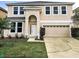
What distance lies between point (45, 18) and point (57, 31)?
2.39 meters

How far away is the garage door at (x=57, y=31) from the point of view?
21891 mm

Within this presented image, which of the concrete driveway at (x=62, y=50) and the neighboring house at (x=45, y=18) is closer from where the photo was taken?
the concrete driveway at (x=62, y=50)

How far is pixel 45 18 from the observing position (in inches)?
879

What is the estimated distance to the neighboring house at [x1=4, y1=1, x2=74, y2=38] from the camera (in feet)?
71.4

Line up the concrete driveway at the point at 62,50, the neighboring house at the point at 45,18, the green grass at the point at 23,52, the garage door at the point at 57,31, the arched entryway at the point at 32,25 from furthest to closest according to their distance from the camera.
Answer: the garage door at the point at 57,31 → the neighboring house at the point at 45,18 → the arched entryway at the point at 32,25 → the concrete driveway at the point at 62,50 → the green grass at the point at 23,52

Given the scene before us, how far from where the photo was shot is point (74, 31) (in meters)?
21.7

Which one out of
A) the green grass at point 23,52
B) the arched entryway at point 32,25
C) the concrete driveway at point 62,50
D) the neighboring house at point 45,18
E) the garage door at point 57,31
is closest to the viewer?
the green grass at point 23,52

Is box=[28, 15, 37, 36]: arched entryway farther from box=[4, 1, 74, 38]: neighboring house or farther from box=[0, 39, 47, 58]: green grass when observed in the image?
box=[0, 39, 47, 58]: green grass

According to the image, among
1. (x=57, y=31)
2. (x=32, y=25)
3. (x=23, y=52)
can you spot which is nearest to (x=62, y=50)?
(x=23, y=52)

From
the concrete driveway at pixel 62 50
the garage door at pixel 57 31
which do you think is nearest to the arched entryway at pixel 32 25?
the garage door at pixel 57 31

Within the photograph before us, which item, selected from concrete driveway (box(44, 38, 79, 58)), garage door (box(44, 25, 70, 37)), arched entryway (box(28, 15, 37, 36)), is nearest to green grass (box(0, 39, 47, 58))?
concrete driveway (box(44, 38, 79, 58))

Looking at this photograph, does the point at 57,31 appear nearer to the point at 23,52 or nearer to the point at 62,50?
the point at 62,50

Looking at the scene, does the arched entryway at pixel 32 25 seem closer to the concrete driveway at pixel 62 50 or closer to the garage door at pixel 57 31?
the garage door at pixel 57 31

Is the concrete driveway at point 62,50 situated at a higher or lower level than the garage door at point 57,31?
lower
